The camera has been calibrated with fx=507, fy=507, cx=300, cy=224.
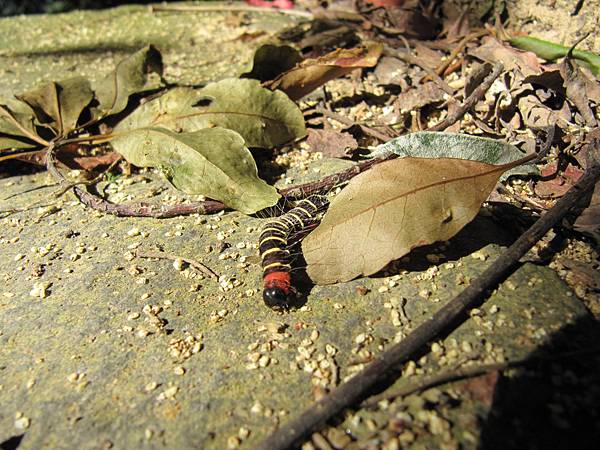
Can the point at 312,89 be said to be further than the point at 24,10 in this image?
No

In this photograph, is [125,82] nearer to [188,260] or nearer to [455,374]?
[188,260]

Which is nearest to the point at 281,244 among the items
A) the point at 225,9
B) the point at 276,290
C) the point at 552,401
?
the point at 276,290

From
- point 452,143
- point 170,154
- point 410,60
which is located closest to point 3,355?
point 170,154

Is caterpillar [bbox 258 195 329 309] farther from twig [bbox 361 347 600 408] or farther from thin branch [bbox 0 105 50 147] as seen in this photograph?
thin branch [bbox 0 105 50 147]

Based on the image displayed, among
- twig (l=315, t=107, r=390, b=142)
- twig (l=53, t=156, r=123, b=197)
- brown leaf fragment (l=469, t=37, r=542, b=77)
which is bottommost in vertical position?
twig (l=53, t=156, r=123, b=197)

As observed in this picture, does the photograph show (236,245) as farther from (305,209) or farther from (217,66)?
(217,66)

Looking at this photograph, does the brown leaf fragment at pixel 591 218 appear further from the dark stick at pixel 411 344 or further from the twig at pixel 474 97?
the twig at pixel 474 97

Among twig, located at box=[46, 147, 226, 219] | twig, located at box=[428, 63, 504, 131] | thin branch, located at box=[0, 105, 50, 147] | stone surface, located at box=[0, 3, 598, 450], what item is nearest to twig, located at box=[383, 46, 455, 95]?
twig, located at box=[428, 63, 504, 131]

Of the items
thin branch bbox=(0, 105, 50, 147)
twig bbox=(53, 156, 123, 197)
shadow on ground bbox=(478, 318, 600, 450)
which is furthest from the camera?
thin branch bbox=(0, 105, 50, 147)
